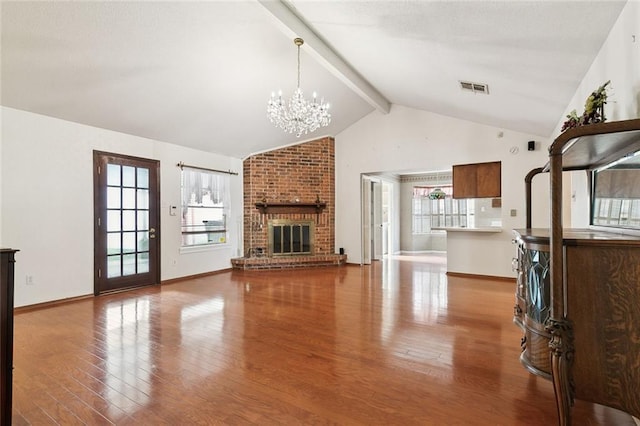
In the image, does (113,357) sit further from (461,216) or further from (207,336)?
(461,216)

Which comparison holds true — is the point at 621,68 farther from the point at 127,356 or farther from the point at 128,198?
the point at 128,198

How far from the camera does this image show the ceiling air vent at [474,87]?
157 inches

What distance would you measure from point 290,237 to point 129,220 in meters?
3.26

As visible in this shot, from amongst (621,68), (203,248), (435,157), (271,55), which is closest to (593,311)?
(621,68)

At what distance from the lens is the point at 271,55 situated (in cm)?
414

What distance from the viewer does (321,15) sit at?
3314mm

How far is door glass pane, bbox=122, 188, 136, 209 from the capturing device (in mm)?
5121

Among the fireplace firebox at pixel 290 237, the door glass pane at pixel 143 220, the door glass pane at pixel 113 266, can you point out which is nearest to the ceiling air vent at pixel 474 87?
the fireplace firebox at pixel 290 237

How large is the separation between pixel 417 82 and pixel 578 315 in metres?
4.00

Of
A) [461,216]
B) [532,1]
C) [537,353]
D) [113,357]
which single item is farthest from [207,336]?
[461,216]

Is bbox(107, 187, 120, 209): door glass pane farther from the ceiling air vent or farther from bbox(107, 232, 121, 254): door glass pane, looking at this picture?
the ceiling air vent

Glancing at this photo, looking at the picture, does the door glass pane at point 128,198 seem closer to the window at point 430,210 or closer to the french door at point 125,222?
the french door at point 125,222

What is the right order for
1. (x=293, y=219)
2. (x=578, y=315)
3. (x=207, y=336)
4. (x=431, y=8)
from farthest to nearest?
(x=293, y=219), (x=207, y=336), (x=431, y=8), (x=578, y=315)

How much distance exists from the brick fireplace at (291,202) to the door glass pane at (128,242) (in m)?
2.16
